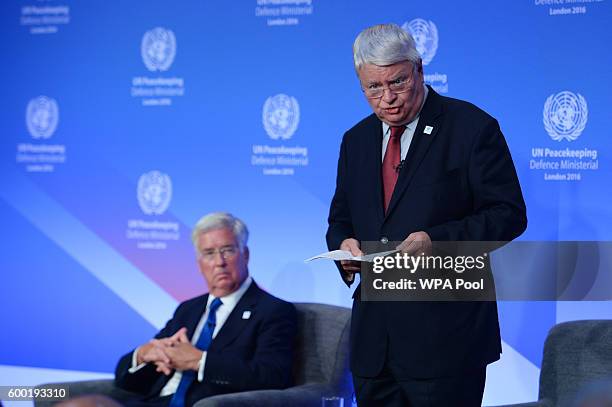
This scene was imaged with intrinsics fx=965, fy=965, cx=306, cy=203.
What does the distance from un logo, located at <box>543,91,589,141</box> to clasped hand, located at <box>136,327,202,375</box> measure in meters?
2.05

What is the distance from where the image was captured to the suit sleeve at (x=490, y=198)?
2965mm

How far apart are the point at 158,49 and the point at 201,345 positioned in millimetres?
2286

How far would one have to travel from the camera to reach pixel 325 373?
170 inches

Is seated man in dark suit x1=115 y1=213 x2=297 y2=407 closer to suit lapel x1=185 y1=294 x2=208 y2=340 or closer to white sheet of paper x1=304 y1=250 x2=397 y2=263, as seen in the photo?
suit lapel x1=185 y1=294 x2=208 y2=340

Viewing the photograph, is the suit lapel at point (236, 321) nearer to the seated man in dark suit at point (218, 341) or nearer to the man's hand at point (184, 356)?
the seated man in dark suit at point (218, 341)

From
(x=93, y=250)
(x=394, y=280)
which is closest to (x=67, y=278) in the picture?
(x=93, y=250)

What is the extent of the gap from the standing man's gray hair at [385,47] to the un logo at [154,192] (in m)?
3.08

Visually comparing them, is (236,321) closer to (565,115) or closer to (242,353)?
(242,353)

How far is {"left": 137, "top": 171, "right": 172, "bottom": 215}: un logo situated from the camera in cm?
600

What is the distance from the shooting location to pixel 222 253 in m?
4.59

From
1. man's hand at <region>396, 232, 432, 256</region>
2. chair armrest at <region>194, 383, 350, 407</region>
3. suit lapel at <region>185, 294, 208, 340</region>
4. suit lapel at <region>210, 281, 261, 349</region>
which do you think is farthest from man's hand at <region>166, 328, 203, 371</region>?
man's hand at <region>396, 232, 432, 256</region>

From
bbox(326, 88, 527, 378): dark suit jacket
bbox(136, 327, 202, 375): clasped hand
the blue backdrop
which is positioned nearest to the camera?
bbox(326, 88, 527, 378): dark suit jacket

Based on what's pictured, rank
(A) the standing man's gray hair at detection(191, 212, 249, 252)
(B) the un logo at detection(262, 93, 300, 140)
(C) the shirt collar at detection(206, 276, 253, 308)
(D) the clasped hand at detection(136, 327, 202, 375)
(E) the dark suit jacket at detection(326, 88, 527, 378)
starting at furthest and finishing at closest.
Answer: (B) the un logo at detection(262, 93, 300, 140) < (A) the standing man's gray hair at detection(191, 212, 249, 252) < (C) the shirt collar at detection(206, 276, 253, 308) < (D) the clasped hand at detection(136, 327, 202, 375) < (E) the dark suit jacket at detection(326, 88, 527, 378)

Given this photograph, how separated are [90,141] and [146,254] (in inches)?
33.4
